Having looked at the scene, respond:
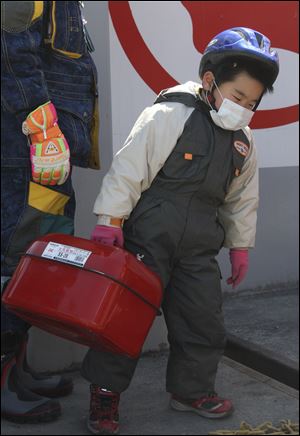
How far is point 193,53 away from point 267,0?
693 millimetres

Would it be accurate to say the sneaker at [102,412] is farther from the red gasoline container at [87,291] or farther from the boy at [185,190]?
the red gasoline container at [87,291]

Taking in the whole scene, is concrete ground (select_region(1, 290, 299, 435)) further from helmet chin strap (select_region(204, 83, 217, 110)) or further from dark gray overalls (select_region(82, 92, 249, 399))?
helmet chin strap (select_region(204, 83, 217, 110))

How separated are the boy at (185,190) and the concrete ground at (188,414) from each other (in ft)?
0.55

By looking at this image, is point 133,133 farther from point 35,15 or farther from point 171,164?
point 35,15

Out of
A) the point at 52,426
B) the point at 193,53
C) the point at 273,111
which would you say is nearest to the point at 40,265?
the point at 52,426

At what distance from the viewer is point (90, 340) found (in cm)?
279

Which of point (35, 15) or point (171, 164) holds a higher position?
point (35, 15)

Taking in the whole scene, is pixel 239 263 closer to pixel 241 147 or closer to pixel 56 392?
pixel 241 147

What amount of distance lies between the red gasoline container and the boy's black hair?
816mm

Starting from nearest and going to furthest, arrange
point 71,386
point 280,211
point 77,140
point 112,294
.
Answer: point 112,294
point 77,140
point 71,386
point 280,211

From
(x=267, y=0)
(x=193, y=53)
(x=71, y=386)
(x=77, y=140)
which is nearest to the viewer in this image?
(x=77, y=140)

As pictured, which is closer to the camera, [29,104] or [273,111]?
[29,104]

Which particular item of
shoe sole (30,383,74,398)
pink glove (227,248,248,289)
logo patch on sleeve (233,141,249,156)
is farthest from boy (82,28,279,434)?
shoe sole (30,383,74,398)

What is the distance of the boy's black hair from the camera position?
Result: 2967 millimetres
